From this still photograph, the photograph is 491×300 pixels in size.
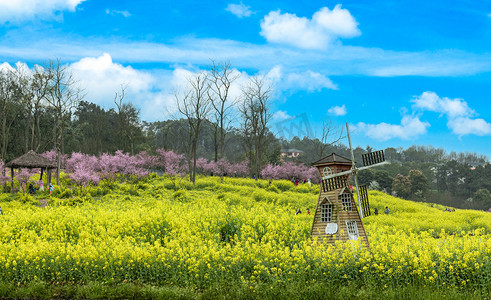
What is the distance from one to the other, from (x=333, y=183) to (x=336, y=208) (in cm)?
85

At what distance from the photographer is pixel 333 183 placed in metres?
13.4

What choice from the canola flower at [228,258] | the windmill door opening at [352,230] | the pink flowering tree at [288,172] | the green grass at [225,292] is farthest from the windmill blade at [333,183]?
the pink flowering tree at [288,172]

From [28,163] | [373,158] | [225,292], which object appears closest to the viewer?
[225,292]

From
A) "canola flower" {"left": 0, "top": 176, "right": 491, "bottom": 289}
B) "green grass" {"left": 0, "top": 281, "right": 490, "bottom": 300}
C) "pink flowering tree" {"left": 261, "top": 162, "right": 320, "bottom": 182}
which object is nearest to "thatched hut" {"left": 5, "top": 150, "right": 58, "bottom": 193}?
"canola flower" {"left": 0, "top": 176, "right": 491, "bottom": 289}

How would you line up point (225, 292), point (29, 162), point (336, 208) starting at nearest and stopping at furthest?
point (225, 292) → point (336, 208) → point (29, 162)

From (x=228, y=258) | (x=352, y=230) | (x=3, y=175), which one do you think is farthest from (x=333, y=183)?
(x=3, y=175)

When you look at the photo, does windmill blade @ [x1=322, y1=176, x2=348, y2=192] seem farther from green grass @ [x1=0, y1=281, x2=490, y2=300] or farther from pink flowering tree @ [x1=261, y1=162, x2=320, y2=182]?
pink flowering tree @ [x1=261, y1=162, x2=320, y2=182]

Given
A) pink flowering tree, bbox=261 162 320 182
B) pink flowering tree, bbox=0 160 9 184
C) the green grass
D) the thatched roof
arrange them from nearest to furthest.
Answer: the green grass, the thatched roof, pink flowering tree, bbox=0 160 9 184, pink flowering tree, bbox=261 162 320 182

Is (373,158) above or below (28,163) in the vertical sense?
below

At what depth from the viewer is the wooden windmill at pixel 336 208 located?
518 inches

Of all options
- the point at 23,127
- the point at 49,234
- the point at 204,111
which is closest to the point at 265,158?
the point at 204,111

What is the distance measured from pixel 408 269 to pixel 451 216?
22.4 meters

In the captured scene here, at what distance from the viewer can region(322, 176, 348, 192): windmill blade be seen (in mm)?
13375

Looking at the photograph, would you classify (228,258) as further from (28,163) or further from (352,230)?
(28,163)
